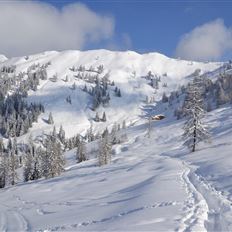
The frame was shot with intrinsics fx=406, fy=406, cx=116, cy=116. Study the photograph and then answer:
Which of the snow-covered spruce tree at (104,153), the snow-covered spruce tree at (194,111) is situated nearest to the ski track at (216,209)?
the snow-covered spruce tree at (194,111)

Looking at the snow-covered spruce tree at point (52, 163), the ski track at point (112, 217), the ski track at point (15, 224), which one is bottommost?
the snow-covered spruce tree at point (52, 163)

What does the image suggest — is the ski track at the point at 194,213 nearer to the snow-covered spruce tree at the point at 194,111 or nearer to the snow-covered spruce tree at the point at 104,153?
the snow-covered spruce tree at the point at 194,111

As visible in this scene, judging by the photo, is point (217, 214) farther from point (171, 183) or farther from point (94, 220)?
point (171, 183)

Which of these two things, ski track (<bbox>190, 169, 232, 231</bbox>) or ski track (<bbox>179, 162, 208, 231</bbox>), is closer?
ski track (<bbox>179, 162, 208, 231</bbox>)

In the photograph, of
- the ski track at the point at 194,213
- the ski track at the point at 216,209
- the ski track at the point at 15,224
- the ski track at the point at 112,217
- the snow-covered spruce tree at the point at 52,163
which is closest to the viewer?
the ski track at the point at 194,213

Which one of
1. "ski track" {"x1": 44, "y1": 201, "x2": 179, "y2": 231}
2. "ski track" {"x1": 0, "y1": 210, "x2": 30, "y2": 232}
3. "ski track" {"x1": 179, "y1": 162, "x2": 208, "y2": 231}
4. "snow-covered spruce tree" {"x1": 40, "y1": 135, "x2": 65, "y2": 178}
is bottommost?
"snow-covered spruce tree" {"x1": 40, "y1": 135, "x2": 65, "y2": 178}

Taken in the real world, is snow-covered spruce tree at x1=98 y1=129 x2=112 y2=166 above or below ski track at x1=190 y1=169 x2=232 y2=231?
below

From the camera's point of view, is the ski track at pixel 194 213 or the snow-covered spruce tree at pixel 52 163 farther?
the snow-covered spruce tree at pixel 52 163

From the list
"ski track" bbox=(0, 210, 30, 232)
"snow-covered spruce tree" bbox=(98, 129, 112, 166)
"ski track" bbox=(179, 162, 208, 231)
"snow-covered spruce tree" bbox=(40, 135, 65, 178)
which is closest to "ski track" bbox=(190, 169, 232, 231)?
"ski track" bbox=(179, 162, 208, 231)

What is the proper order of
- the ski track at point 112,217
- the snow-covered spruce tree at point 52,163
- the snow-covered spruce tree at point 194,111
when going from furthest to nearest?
the snow-covered spruce tree at point 52,163 → the snow-covered spruce tree at point 194,111 → the ski track at point 112,217

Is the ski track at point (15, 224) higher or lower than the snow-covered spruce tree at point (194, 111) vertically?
lower

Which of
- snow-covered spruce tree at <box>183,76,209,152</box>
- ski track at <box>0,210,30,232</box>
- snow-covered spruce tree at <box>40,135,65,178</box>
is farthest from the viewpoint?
snow-covered spruce tree at <box>40,135,65,178</box>

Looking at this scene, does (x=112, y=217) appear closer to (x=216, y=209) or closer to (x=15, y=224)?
(x=216, y=209)

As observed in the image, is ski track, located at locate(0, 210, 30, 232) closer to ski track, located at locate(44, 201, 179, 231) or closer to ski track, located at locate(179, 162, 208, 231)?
ski track, located at locate(44, 201, 179, 231)
